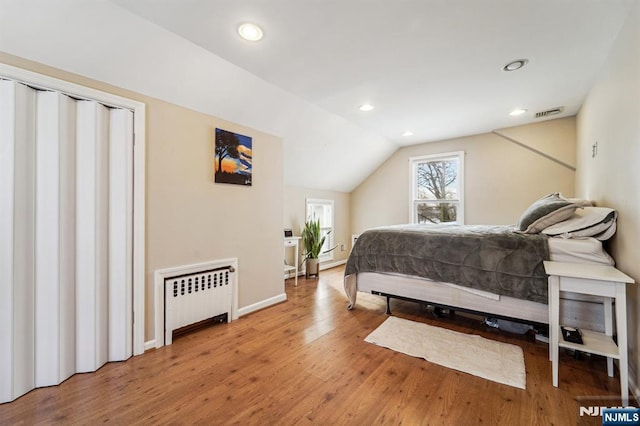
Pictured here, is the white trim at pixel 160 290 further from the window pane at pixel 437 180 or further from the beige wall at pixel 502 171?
the window pane at pixel 437 180

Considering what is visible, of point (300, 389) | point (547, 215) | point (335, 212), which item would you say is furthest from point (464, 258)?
point (335, 212)

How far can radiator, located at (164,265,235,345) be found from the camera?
2.22 m

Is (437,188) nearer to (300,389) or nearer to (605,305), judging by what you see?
(605,305)

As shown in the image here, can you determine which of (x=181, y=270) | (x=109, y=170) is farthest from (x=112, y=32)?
(x=181, y=270)

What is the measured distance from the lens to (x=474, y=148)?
4.36 metres

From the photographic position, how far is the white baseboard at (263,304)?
281 cm

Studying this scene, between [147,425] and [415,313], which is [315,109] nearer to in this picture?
[415,313]

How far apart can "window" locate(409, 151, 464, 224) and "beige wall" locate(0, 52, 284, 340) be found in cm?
286

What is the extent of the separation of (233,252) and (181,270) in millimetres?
542

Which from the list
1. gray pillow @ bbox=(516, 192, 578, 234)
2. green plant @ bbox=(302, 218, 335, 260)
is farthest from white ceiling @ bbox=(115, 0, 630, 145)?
green plant @ bbox=(302, 218, 335, 260)

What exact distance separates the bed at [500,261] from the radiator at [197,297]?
59.1 inches

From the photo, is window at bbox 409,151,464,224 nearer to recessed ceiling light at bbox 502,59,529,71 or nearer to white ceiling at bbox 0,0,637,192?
white ceiling at bbox 0,0,637,192

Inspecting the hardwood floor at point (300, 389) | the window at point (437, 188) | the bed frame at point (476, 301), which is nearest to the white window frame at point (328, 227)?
the window at point (437, 188)

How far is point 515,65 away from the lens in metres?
2.31
